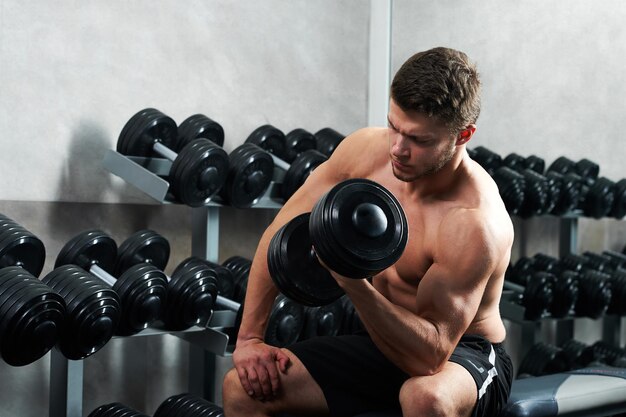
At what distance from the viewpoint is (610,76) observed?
417 cm

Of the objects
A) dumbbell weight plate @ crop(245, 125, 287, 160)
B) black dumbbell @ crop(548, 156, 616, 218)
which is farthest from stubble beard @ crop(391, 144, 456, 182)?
black dumbbell @ crop(548, 156, 616, 218)

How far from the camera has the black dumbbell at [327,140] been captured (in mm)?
3521

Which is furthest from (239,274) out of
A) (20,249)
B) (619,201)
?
(619,201)

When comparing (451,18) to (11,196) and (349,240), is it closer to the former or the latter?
(11,196)

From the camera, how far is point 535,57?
13.6 feet

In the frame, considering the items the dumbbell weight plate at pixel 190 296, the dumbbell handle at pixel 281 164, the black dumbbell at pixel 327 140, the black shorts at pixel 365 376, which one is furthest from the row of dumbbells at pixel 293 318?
the black shorts at pixel 365 376

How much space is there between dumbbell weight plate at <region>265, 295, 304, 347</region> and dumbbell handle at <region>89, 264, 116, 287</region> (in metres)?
0.55

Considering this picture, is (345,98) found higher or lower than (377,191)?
higher

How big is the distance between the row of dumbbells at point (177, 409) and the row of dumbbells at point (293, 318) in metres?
0.30

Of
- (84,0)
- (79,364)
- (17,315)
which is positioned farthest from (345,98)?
(17,315)

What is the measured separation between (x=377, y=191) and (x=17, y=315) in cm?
A: 113

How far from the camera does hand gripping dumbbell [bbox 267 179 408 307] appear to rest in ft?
4.69

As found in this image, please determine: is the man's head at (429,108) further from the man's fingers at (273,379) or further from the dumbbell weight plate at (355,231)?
the man's fingers at (273,379)

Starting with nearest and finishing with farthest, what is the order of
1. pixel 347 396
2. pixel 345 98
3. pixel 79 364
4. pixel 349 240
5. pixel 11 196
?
pixel 349 240
pixel 347 396
pixel 79 364
pixel 11 196
pixel 345 98
